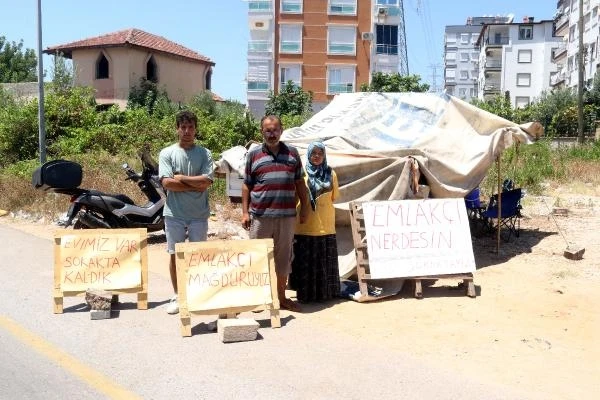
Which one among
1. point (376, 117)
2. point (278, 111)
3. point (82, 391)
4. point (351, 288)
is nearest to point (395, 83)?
point (278, 111)

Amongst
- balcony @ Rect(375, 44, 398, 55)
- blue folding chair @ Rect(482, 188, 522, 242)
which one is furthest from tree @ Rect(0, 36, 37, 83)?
blue folding chair @ Rect(482, 188, 522, 242)

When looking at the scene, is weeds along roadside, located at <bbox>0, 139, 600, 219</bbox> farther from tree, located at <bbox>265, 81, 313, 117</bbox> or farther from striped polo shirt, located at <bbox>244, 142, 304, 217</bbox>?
tree, located at <bbox>265, 81, 313, 117</bbox>

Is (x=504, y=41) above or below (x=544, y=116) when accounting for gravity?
above

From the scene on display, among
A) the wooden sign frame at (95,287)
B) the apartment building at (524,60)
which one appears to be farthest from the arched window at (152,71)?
the apartment building at (524,60)

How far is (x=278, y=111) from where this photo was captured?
4238cm

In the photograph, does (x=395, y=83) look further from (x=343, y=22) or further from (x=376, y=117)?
(x=376, y=117)

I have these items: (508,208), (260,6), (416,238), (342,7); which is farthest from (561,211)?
(260,6)

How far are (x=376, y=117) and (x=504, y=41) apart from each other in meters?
72.7

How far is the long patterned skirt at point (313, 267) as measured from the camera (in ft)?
20.9

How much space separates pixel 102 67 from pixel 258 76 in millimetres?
14236

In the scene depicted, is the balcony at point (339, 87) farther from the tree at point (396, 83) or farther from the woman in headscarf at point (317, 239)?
the woman in headscarf at point (317, 239)

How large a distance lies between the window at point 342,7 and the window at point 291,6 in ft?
7.83

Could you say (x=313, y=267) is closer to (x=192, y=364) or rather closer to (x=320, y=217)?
(x=320, y=217)

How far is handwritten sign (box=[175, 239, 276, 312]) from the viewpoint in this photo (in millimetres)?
5508
